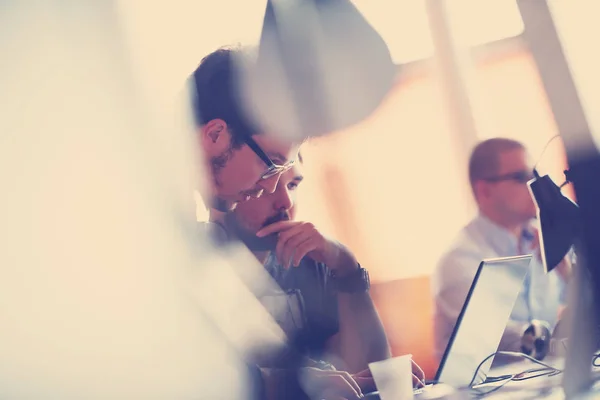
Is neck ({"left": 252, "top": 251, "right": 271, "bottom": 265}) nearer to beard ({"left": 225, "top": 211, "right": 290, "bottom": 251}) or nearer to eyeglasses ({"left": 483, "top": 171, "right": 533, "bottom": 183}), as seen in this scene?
beard ({"left": 225, "top": 211, "right": 290, "bottom": 251})

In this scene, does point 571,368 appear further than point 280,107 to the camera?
No

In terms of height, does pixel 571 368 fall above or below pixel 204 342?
below

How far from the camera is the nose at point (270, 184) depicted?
1014mm

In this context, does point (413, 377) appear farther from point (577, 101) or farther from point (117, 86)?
point (117, 86)

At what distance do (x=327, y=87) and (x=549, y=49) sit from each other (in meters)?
0.46

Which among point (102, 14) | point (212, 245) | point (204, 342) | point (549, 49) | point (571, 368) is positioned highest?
point (102, 14)

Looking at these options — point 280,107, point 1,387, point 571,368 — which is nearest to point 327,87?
point 280,107

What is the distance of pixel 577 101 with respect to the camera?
3.52 ft

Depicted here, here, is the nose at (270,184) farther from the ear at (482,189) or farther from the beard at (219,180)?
the ear at (482,189)

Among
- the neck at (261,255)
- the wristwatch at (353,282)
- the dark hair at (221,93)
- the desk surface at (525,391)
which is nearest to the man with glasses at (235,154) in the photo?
the dark hair at (221,93)

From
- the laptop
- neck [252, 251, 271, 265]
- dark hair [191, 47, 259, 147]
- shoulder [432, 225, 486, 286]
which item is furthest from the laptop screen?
dark hair [191, 47, 259, 147]

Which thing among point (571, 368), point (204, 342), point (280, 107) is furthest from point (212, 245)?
point (571, 368)

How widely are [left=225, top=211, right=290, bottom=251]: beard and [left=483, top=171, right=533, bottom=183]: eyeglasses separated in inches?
15.9

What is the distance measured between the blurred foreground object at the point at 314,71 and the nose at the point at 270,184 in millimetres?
85
